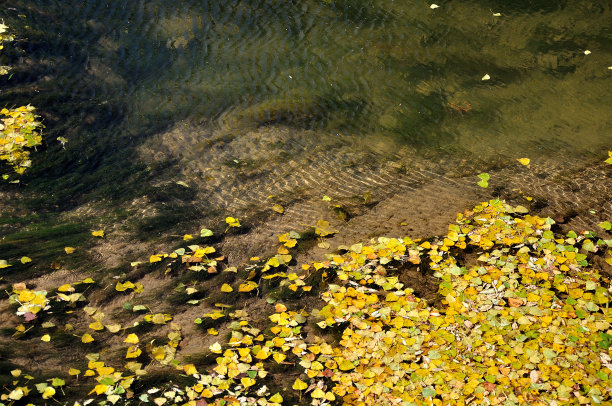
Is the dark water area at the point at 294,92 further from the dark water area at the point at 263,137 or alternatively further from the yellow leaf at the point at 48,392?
the yellow leaf at the point at 48,392

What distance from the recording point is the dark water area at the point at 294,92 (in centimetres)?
547

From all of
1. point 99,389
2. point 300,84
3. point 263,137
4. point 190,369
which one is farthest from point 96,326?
point 300,84

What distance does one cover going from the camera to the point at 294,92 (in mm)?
6578

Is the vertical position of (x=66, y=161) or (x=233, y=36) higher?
(x=233, y=36)

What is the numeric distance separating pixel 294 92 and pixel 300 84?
0.19 meters

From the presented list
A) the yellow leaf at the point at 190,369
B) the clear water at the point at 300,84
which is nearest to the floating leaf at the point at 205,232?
the clear water at the point at 300,84

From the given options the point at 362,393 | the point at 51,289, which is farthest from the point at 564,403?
the point at 51,289

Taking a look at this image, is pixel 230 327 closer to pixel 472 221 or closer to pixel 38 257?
pixel 38 257

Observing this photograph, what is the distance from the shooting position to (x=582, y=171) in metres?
5.50

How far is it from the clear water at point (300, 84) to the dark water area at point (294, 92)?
0.02 meters

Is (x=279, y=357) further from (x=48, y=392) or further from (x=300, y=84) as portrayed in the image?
(x=300, y=84)

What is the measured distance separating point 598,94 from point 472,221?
3303 millimetres

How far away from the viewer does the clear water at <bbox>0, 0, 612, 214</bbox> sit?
5.70 m

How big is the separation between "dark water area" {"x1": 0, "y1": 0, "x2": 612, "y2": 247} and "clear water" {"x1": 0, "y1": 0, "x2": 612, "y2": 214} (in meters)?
0.02
